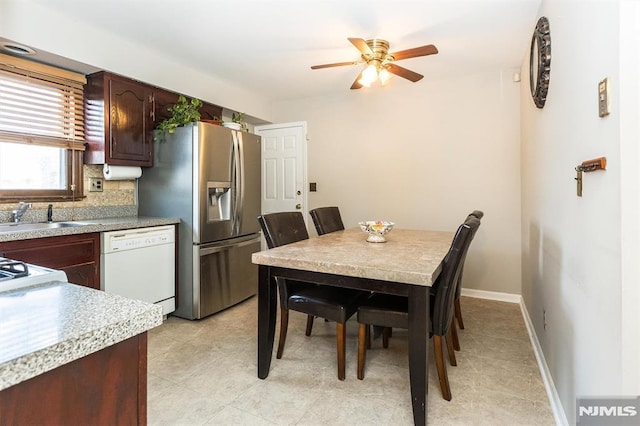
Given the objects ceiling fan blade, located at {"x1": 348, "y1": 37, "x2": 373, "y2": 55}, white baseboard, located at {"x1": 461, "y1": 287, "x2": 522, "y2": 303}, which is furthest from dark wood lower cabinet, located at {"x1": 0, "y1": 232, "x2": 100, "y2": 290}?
white baseboard, located at {"x1": 461, "y1": 287, "x2": 522, "y2": 303}

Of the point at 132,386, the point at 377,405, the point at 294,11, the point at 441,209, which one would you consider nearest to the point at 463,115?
the point at 441,209

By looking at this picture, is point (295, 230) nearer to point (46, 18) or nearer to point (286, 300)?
point (286, 300)

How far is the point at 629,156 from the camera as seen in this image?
97 cm

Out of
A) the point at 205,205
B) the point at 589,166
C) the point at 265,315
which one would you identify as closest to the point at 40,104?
the point at 205,205

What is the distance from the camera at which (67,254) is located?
2.23 meters

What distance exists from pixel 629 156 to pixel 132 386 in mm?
1390

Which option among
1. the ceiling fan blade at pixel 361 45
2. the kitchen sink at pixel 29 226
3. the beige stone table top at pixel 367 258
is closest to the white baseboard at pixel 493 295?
the beige stone table top at pixel 367 258

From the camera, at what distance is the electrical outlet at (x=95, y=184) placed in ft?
9.55

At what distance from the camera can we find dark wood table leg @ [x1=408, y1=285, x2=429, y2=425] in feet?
4.94

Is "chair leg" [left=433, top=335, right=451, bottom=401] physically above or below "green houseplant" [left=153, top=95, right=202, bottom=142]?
below

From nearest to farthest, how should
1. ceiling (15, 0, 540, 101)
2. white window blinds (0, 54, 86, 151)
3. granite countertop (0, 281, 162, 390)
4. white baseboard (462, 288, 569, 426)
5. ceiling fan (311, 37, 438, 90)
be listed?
granite countertop (0, 281, 162, 390)
white baseboard (462, 288, 569, 426)
ceiling (15, 0, 540, 101)
white window blinds (0, 54, 86, 151)
ceiling fan (311, 37, 438, 90)

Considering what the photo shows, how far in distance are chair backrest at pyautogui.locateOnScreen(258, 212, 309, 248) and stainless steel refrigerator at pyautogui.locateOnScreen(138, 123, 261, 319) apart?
906 mm

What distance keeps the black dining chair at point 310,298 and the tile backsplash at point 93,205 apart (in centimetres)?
171

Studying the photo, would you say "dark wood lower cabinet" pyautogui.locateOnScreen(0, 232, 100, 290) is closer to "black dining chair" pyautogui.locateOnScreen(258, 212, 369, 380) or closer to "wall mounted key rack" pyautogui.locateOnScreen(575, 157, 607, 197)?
"black dining chair" pyautogui.locateOnScreen(258, 212, 369, 380)
